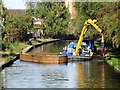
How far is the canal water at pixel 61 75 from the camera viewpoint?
35.4 m

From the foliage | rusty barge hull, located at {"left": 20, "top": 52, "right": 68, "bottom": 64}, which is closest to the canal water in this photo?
rusty barge hull, located at {"left": 20, "top": 52, "right": 68, "bottom": 64}

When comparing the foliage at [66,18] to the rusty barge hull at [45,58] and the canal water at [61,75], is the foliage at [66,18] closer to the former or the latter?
the canal water at [61,75]

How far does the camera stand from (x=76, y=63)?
51.9m

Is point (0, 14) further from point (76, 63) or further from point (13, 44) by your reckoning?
point (76, 63)

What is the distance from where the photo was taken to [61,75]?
41344 mm

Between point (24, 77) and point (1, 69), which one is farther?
point (1, 69)

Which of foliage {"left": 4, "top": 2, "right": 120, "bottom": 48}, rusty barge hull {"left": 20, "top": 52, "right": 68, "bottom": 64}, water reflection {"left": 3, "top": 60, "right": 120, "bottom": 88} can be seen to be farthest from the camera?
rusty barge hull {"left": 20, "top": 52, "right": 68, "bottom": 64}

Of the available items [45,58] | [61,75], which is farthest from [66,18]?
[61,75]

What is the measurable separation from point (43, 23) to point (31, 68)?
6904 centimetres

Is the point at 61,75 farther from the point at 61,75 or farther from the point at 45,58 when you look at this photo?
the point at 45,58

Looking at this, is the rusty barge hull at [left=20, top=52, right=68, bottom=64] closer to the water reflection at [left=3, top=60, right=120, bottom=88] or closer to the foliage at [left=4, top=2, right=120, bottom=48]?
the water reflection at [left=3, top=60, right=120, bottom=88]

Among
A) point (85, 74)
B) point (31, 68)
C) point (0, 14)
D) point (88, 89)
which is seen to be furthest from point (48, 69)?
point (0, 14)

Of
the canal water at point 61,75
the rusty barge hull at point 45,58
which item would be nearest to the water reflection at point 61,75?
the canal water at point 61,75

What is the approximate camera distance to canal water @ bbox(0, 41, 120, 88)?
3538 cm
